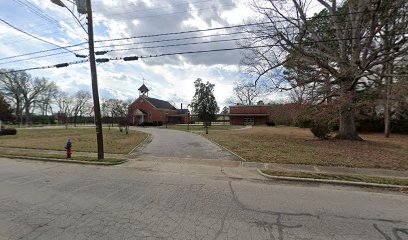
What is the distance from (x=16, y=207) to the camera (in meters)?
4.84

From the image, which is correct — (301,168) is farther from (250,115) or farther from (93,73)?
(250,115)

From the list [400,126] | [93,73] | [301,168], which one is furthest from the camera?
[400,126]

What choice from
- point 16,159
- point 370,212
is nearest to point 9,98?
point 16,159

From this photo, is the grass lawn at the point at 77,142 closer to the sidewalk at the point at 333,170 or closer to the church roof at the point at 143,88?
the sidewalk at the point at 333,170

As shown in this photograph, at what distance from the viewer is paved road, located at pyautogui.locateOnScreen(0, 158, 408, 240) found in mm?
3745

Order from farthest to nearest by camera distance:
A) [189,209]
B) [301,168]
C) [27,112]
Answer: [27,112], [301,168], [189,209]

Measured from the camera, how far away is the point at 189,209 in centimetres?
471

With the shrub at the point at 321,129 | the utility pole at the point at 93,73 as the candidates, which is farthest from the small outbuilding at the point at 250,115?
the utility pole at the point at 93,73

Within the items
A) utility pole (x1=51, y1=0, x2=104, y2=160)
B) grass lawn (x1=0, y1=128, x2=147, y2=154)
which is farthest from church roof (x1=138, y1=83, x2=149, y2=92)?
utility pole (x1=51, y1=0, x2=104, y2=160)

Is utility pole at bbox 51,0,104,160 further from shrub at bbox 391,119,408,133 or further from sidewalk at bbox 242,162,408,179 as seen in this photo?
shrub at bbox 391,119,408,133

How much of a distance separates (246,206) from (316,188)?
2754 mm

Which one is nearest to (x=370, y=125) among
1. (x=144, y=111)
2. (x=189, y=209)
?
(x=189, y=209)

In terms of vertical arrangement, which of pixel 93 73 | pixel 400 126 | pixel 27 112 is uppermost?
pixel 93 73

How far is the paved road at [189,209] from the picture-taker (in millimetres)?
3745
